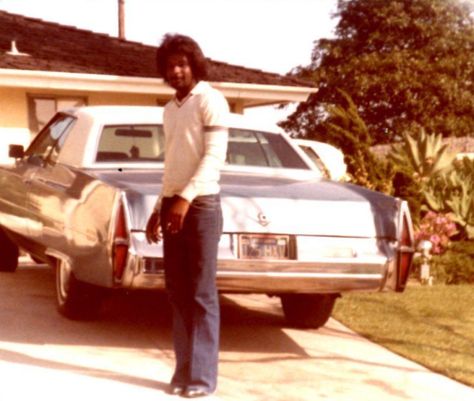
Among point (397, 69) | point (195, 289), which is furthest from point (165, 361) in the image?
point (397, 69)

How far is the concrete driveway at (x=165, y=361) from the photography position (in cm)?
634

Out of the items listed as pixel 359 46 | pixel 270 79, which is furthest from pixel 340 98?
pixel 270 79

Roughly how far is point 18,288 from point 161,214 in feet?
13.7

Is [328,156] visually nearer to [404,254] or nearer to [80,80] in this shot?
[80,80]

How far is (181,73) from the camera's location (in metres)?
5.99

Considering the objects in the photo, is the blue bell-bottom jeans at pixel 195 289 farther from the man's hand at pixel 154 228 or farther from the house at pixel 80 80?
the house at pixel 80 80

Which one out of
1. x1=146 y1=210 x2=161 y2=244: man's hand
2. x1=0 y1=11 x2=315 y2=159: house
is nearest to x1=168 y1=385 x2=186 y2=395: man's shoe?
x1=146 y1=210 x2=161 y2=244: man's hand

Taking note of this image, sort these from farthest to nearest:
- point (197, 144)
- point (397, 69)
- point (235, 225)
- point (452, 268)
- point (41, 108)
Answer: point (397, 69) → point (41, 108) → point (452, 268) → point (235, 225) → point (197, 144)

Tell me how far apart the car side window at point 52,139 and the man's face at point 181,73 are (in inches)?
121

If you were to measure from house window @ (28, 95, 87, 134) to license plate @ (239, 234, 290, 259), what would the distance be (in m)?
12.2

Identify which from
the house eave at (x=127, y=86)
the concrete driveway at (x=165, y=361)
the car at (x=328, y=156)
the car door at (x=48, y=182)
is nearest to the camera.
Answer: the concrete driveway at (x=165, y=361)

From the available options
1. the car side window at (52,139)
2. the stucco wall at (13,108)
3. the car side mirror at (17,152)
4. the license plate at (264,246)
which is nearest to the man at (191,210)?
the license plate at (264,246)

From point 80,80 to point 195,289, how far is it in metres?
12.8

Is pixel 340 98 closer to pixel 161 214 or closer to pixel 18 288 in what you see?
pixel 18 288
